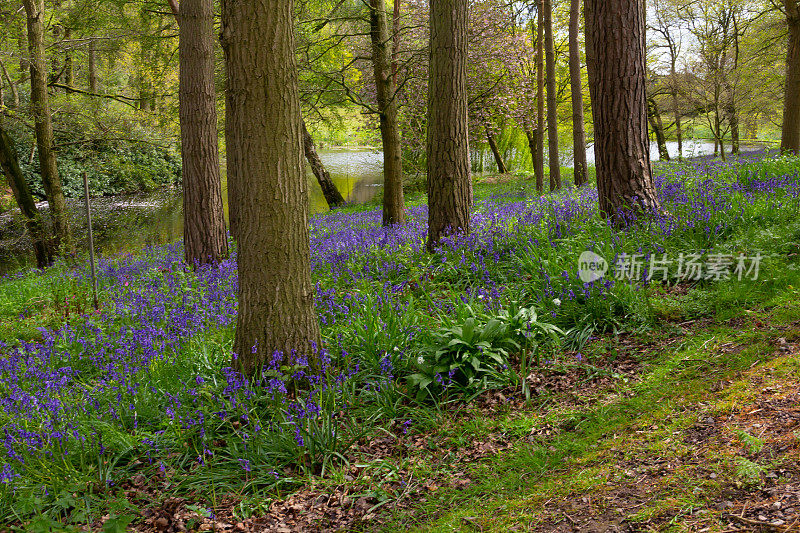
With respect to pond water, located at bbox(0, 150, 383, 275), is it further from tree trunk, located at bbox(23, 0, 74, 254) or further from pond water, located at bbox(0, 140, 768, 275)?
tree trunk, located at bbox(23, 0, 74, 254)

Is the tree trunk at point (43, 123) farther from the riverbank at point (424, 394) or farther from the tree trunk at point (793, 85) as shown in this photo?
the tree trunk at point (793, 85)

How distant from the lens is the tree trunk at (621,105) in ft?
19.3

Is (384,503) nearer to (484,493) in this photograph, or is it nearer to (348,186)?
(484,493)

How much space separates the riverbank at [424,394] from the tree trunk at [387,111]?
5053mm

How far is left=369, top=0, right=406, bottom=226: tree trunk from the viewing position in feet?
34.5

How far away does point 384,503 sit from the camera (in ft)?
10.0

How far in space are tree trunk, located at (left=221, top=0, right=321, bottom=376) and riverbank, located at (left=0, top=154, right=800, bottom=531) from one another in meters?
0.34

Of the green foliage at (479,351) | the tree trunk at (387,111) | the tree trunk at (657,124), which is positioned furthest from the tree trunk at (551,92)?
the tree trunk at (657,124)

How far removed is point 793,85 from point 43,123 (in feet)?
54.3

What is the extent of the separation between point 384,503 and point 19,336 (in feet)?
20.2

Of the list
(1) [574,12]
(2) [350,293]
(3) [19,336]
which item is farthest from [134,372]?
(1) [574,12]

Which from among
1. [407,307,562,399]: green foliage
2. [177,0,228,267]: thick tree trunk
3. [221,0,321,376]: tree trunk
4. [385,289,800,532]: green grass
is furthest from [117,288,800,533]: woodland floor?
[177,0,228,267]: thick tree trunk

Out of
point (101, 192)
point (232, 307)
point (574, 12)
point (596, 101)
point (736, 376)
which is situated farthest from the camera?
point (101, 192)

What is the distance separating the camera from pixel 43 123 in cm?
1251
